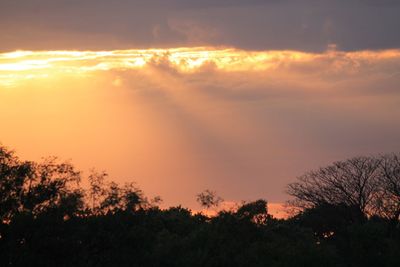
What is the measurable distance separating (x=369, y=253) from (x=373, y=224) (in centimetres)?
693

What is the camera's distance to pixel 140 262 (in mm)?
59625

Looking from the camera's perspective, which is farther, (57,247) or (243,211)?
(243,211)

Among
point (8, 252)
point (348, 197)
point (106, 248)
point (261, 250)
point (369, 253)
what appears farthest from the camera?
point (348, 197)

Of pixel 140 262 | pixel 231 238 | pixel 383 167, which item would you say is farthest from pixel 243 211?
pixel 383 167

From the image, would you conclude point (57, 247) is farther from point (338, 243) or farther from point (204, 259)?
point (338, 243)

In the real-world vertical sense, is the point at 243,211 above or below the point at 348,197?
below

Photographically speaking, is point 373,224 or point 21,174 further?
point 373,224

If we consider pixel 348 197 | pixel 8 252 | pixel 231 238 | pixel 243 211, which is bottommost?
pixel 8 252

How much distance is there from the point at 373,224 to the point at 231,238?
21134 mm

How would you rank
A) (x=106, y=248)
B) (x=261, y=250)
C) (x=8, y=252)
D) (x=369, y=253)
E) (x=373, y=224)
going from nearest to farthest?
(x=8, y=252) → (x=106, y=248) → (x=261, y=250) → (x=369, y=253) → (x=373, y=224)

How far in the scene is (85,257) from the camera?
2240 inches

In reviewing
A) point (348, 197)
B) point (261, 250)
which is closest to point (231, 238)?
point (261, 250)

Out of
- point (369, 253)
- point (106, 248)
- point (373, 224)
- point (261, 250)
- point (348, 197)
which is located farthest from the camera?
point (348, 197)

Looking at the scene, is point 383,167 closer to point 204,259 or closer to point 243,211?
point 243,211
